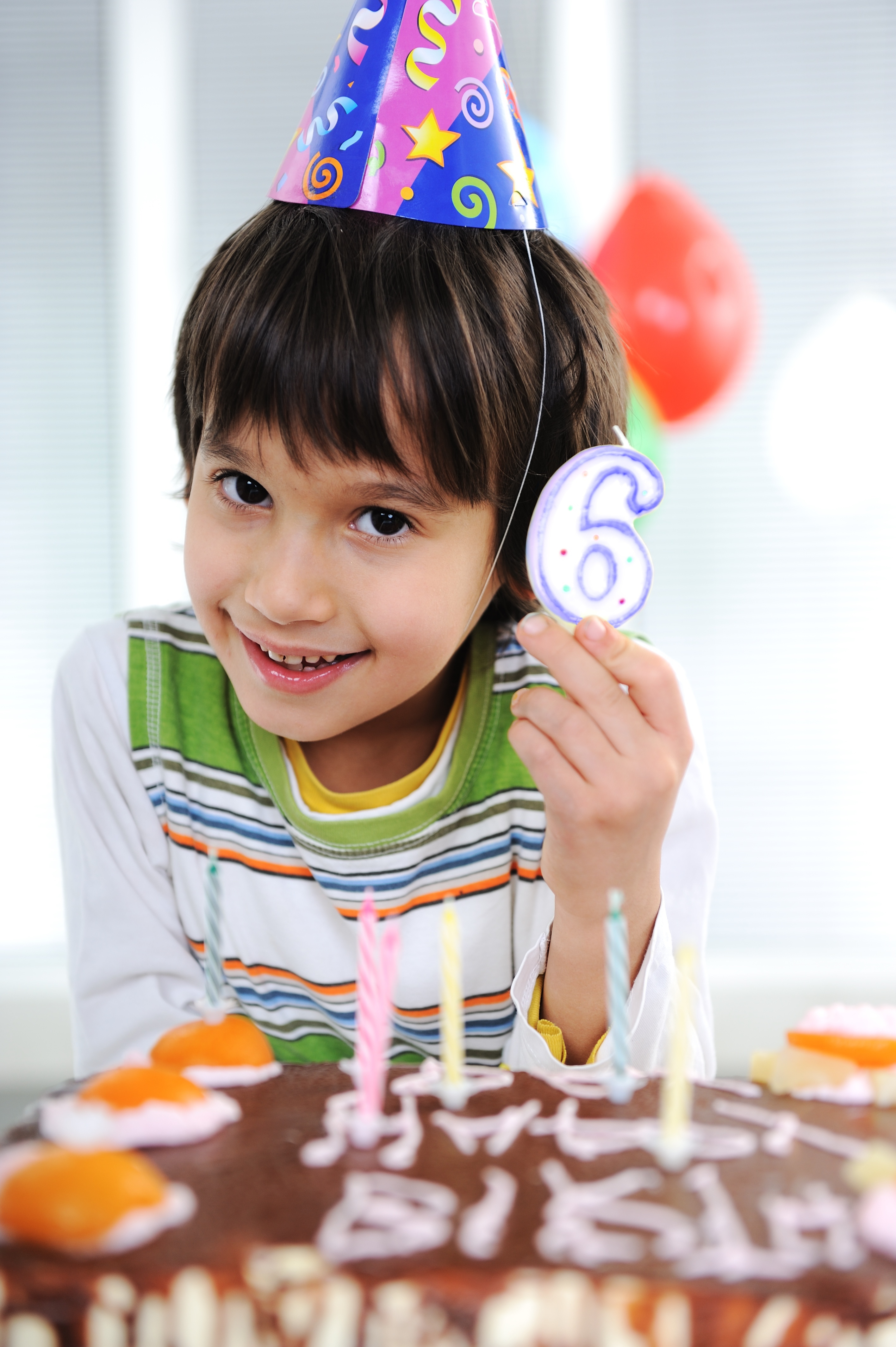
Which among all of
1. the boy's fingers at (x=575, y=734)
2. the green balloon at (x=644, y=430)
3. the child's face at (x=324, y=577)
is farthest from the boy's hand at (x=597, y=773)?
the green balloon at (x=644, y=430)

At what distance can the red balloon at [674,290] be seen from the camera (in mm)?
1968

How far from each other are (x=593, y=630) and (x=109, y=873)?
532mm

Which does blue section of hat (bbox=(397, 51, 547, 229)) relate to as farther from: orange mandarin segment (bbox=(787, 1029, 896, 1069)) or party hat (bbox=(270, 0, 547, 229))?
orange mandarin segment (bbox=(787, 1029, 896, 1069))

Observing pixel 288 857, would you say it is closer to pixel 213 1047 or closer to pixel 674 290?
pixel 213 1047

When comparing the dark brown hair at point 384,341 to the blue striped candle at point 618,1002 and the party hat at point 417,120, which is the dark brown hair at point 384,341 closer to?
the party hat at point 417,120

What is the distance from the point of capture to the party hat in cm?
90

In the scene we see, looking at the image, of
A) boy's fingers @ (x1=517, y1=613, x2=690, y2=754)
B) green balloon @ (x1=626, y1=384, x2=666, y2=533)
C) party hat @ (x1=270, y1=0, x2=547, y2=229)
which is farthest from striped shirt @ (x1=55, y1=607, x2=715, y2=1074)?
green balloon @ (x1=626, y1=384, x2=666, y2=533)

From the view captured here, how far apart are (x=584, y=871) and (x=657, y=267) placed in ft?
4.60

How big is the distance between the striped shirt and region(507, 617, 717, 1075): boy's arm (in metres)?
0.15

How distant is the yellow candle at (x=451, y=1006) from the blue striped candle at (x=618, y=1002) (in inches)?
3.3

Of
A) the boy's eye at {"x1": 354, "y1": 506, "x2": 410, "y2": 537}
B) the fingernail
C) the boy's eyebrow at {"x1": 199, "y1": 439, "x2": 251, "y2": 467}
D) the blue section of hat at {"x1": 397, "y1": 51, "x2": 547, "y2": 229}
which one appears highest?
the blue section of hat at {"x1": 397, "y1": 51, "x2": 547, "y2": 229}

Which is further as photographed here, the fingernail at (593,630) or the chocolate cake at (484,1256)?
the fingernail at (593,630)

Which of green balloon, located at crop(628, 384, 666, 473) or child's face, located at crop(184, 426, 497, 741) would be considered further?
green balloon, located at crop(628, 384, 666, 473)

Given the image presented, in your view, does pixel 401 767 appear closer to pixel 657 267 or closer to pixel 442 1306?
pixel 442 1306
